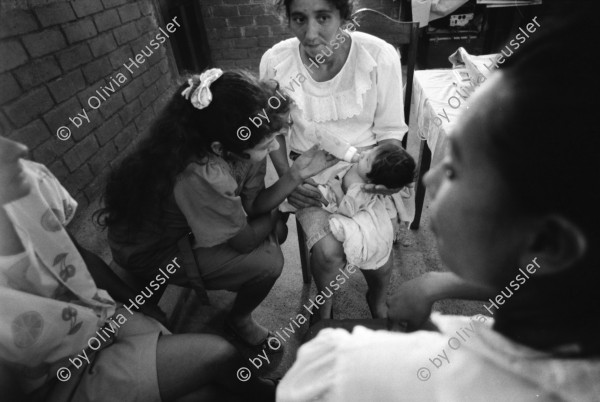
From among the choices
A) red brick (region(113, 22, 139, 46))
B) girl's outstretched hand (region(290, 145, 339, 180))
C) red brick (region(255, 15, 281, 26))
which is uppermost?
red brick (region(113, 22, 139, 46))

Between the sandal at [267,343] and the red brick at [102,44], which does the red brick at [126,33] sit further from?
the sandal at [267,343]

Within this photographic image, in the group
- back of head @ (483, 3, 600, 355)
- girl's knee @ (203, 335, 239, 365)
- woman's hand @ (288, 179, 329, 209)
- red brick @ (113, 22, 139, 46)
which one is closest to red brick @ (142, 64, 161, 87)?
red brick @ (113, 22, 139, 46)

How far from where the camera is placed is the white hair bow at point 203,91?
3.57 feet

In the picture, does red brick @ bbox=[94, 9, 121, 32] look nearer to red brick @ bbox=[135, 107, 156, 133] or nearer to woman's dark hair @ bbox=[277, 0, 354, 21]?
red brick @ bbox=[135, 107, 156, 133]

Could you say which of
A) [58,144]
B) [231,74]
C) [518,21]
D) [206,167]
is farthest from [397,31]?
[518,21]

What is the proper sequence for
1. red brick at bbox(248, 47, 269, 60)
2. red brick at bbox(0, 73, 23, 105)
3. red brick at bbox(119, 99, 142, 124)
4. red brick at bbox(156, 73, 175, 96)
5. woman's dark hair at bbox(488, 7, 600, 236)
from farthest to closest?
1. red brick at bbox(248, 47, 269, 60)
2. red brick at bbox(156, 73, 175, 96)
3. red brick at bbox(119, 99, 142, 124)
4. red brick at bbox(0, 73, 23, 105)
5. woman's dark hair at bbox(488, 7, 600, 236)

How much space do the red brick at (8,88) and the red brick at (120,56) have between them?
0.71m

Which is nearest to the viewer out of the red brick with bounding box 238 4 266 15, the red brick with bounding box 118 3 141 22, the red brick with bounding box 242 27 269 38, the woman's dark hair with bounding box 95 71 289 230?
the woman's dark hair with bounding box 95 71 289 230

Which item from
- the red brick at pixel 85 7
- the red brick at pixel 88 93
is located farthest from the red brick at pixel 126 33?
the red brick at pixel 88 93

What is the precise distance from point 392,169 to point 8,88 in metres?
1.48

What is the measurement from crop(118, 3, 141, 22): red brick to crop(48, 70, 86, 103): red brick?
0.67 meters

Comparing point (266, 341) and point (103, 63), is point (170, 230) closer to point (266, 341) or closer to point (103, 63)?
point (266, 341)

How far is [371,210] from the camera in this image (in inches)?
54.6

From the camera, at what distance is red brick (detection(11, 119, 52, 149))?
1284 mm
